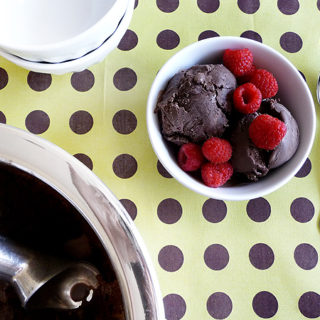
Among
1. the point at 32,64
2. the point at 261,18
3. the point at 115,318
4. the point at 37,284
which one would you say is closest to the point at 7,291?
A: the point at 37,284

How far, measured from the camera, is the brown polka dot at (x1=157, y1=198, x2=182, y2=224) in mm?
790

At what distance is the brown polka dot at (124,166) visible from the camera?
79 cm

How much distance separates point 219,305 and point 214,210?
0.58 feet

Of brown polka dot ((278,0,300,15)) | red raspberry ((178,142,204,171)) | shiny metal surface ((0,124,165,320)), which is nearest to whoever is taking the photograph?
shiny metal surface ((0,124,165,320))

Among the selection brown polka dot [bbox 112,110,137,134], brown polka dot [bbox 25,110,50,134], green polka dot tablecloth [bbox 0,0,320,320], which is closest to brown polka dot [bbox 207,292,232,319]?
green polka dot tablecloth [bbox 0,0,320,320]

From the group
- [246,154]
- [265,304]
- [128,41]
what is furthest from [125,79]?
[265,304]

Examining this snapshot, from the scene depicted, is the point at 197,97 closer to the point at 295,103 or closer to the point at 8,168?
the point at 295,103

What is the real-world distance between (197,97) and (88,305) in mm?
399

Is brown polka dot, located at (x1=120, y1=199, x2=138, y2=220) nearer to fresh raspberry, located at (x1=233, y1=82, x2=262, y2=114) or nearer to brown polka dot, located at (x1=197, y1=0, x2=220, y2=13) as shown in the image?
fresh raspberry, located at (x1=233, y1=82, x2=262, y2=114)

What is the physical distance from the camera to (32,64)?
70 centimetres

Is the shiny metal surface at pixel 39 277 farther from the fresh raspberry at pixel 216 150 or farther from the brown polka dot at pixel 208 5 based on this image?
the brown polka dot at pixel 208 5

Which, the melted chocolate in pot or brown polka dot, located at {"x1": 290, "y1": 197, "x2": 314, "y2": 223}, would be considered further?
brown polka dot, located at {"x1": 290, "y1": 197, "x2": 314, "y2": 223}

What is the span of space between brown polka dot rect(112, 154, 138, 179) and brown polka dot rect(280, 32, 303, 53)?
0.37m

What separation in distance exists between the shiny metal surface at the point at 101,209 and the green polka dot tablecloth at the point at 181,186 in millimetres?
158
